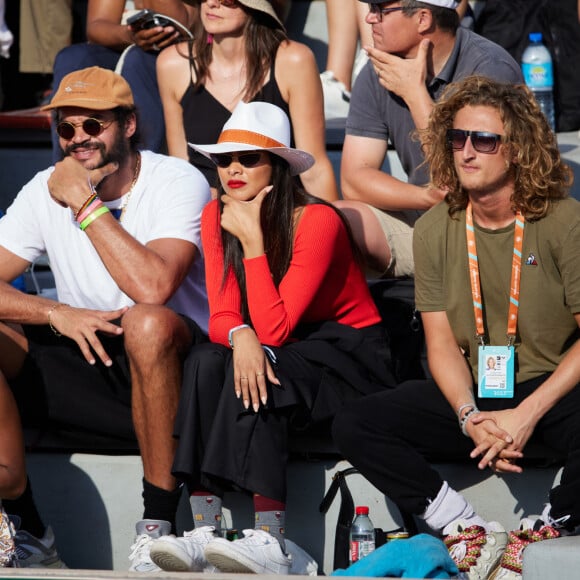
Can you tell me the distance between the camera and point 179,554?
348 cm

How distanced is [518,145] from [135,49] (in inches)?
88.2

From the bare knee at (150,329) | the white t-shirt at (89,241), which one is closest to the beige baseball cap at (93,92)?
the white t-shirt at (89,241)

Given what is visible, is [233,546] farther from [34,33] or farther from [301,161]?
[34,33]

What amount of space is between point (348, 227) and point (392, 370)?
493mm

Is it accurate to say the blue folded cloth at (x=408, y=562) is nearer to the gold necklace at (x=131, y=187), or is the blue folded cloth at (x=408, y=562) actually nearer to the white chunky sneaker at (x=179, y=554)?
the white chunky sneaker at (x=179, y=554)

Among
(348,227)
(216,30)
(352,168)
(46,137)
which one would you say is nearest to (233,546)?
(348,227)

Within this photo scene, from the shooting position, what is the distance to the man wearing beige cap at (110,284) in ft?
12.8

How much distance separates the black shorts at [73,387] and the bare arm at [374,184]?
3.00ft

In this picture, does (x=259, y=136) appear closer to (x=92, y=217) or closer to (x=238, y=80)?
(x=92, y=217)

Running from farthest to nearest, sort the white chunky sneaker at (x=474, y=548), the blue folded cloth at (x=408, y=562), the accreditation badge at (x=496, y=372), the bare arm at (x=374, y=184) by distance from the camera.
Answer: the bare arm at (x=374, y=184) → the accreditation badge at (x=496, y=372) → the white chunky sneaker at (x=474, y=548) → the blue folded cloth at (x=408, y=562)

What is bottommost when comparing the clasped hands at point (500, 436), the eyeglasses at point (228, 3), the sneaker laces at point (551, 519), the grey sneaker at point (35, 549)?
the grey sneaker at point (35, 549)

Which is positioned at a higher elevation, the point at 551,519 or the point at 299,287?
the point at 299,287

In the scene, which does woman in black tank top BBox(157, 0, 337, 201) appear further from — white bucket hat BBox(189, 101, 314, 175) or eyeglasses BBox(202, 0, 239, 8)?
white bucket hat BBox(189, 101, 314, 175)

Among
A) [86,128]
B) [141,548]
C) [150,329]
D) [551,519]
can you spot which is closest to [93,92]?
[86,128]
